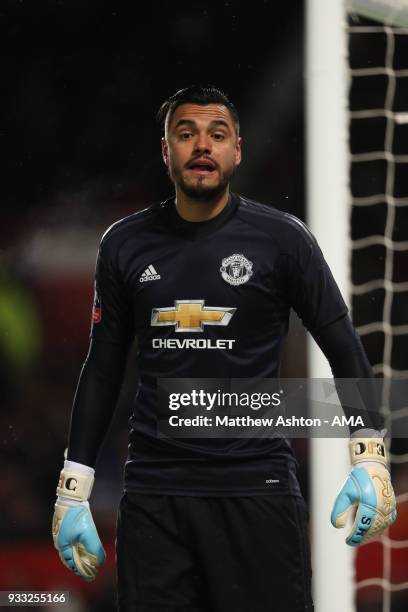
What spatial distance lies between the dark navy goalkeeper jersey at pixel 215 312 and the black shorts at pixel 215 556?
0.03 metres

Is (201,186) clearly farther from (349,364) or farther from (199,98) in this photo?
(349,364)

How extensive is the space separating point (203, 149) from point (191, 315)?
1.06 ft

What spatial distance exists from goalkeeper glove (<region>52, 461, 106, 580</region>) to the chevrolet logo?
1.22 ft

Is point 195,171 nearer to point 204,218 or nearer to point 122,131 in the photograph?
point 204,218

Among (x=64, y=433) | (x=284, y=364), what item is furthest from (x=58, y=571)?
(x=284, y=364)

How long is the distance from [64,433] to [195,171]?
261cm

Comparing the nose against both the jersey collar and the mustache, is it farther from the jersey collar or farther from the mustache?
the jersey collar

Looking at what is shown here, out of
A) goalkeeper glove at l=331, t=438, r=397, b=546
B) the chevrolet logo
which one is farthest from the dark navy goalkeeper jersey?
goalkeeper glove at l=331, t=438, r=397, b=546

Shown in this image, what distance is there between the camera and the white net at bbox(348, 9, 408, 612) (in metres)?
4.04

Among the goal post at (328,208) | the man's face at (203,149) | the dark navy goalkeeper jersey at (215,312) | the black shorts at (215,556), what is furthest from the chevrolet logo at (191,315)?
the goal post at (328,208)

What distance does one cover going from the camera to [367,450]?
6.91ft

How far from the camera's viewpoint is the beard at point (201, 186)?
2.12m

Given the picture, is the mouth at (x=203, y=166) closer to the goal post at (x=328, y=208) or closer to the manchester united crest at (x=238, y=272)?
the manchester united crest at (x=238, y=272)

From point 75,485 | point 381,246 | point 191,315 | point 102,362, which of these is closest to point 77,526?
point 75,485
